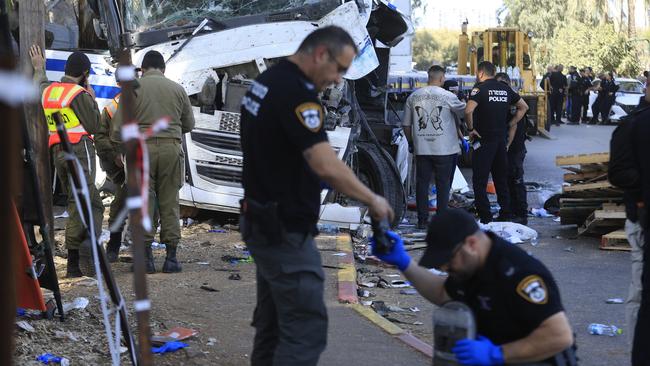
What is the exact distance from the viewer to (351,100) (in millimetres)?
10492

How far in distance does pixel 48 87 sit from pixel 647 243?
471 centimetres

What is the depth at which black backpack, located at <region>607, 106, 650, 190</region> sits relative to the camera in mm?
4943

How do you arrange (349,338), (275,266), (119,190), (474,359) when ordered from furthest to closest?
(119,190)
(349,338)
(275,266)
(474,359)

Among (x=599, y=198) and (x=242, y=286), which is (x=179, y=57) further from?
(x=599, y=198)

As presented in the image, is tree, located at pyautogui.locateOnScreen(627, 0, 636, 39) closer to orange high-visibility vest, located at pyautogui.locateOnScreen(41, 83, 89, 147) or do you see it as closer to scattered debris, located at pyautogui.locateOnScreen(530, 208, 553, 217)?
scattered debris, located at pyautogui.locateOnScreen(530, 208, 553, 217)

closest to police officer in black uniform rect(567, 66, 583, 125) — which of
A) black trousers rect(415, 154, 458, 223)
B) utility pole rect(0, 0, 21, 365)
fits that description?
black trousers rect(415, 154, 458, 223)

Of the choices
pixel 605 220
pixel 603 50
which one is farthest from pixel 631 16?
pixel 605 220

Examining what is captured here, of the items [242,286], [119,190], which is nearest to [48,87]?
[119,190]

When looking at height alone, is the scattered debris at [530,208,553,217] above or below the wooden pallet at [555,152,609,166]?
below

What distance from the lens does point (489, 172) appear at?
11250 millimetres

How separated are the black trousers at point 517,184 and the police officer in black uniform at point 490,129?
31 centimetres

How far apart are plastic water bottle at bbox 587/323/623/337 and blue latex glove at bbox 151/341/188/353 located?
295 cm

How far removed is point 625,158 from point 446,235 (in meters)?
1.95

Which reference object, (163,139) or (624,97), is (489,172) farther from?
(624,97)
